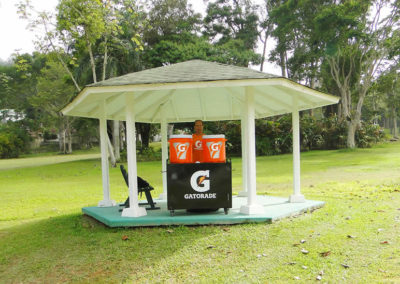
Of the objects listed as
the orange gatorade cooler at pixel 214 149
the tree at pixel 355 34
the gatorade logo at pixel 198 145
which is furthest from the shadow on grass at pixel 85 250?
the tree at pixel 355 34

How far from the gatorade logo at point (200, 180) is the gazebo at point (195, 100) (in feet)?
2.97

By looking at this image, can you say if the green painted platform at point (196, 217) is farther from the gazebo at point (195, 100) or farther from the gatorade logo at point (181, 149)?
the gatorade logo at point (181, 149)

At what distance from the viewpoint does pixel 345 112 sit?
29.3 meters

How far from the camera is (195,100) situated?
365 inches

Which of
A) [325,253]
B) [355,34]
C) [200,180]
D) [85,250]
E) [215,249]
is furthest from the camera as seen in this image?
[355,34]

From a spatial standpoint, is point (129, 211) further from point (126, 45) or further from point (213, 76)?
point (126, 45)

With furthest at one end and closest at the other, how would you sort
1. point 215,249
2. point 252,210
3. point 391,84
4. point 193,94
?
1. point 391,84
2. point 193,94
3. point 252,210
4. point 215,249

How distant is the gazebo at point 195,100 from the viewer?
241 inches

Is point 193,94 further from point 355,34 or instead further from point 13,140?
point 13,140

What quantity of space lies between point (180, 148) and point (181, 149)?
3 cm

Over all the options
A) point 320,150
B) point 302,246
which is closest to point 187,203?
point 302,246

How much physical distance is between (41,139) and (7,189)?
171 feet

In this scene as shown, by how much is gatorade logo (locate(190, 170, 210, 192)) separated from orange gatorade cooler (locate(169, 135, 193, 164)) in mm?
359

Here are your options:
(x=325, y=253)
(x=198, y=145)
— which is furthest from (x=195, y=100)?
(x=325, y=253)
